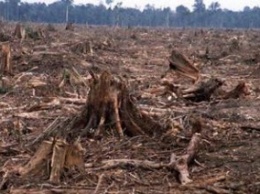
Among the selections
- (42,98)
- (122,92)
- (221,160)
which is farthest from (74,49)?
(221,160)

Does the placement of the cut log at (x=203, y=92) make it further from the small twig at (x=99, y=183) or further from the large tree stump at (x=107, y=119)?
the small twig at (x=99, y=183)

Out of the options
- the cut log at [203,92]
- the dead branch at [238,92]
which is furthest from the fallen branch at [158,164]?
the dead branch at [238,92]

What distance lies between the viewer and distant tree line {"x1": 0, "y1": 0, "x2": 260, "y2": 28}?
3194 inches

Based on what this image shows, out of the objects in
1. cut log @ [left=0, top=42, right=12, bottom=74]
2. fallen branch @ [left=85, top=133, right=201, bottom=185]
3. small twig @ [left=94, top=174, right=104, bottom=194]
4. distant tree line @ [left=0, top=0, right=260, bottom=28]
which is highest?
fallen branch @ [left=85, top=133, right=201, bottom=185]

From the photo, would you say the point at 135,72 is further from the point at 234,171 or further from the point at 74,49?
the point at 234,171

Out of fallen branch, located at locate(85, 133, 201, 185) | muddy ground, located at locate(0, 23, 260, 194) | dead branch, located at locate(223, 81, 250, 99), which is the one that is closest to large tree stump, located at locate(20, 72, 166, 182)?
muddy ground, located at locate(0, 23, 260, 194)

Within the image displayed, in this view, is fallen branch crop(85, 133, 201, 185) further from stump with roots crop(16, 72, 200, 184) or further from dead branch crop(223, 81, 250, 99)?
dead branch crop(223, 81, 250, 99)

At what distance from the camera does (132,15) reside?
91.3 m

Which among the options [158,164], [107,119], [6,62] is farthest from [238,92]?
[6,62]

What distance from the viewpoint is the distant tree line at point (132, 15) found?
8112 centimetres

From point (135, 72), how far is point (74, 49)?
13.7ft

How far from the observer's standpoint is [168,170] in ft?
19.4

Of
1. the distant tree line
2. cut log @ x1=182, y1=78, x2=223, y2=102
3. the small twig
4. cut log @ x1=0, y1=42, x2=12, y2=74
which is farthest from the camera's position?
the distant tree line

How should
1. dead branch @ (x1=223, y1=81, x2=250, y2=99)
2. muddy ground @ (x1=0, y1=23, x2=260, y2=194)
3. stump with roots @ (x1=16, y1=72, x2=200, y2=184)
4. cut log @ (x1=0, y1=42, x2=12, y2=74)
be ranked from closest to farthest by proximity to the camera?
muddy ground @ (x1=0, y1=23, x2=260, y2=194)
stump with roots @ (x1=16, y1=72, x2=200, y2=184)
dead branch @ (x1=223, y1=81, x2=250, y2=99)
cut log @ (x1=0, y1=42, x2=12, y2=74)
